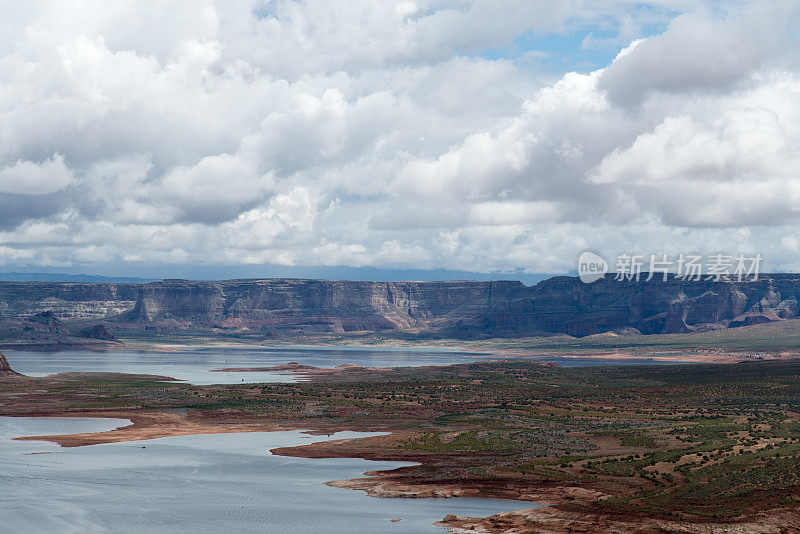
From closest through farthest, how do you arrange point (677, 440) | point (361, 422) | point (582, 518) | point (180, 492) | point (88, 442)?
point (582, 518)
point (180, 492)
point (677, 440)
point (88, 442)
point (361, 422)

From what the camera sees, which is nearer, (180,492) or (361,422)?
(180,492)

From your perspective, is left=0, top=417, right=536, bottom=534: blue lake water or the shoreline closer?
the shoreline

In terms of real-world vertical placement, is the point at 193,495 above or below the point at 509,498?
below

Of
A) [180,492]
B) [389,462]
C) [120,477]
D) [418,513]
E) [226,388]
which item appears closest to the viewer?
[418,513]

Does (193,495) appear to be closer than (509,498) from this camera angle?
No

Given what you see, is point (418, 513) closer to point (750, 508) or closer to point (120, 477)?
point (750, 508)

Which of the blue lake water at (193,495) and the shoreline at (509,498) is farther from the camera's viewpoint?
the blue lake water at (193,495)

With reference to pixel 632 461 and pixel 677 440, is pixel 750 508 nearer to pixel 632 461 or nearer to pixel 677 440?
pixel 632 461

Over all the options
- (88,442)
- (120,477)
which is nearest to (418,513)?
(120,477)
